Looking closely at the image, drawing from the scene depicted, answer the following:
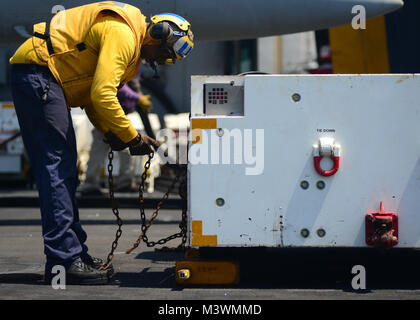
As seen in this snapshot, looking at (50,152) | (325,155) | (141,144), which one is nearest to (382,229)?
(325,155)

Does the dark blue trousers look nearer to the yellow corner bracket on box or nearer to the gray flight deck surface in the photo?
the gray flight deck surface

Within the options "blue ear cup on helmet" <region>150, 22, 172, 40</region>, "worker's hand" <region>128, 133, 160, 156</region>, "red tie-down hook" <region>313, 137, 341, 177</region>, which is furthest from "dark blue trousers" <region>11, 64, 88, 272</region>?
"red tie-down hook" <region>313, 137, 341, 177</region>

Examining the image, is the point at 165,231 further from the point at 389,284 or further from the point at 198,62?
the point at 198,62

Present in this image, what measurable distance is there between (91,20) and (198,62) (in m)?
18.6

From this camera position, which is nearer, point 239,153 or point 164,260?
point 239,153

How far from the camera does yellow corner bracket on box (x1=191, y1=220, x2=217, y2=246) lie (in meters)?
4.37

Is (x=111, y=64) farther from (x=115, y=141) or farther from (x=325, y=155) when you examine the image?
(x=325, y=155)

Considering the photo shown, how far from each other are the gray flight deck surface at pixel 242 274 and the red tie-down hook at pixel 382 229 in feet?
0.92

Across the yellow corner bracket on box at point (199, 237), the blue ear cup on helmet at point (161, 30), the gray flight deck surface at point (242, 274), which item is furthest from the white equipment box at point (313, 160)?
the blue ear cup on helmet at point (161, 30)
